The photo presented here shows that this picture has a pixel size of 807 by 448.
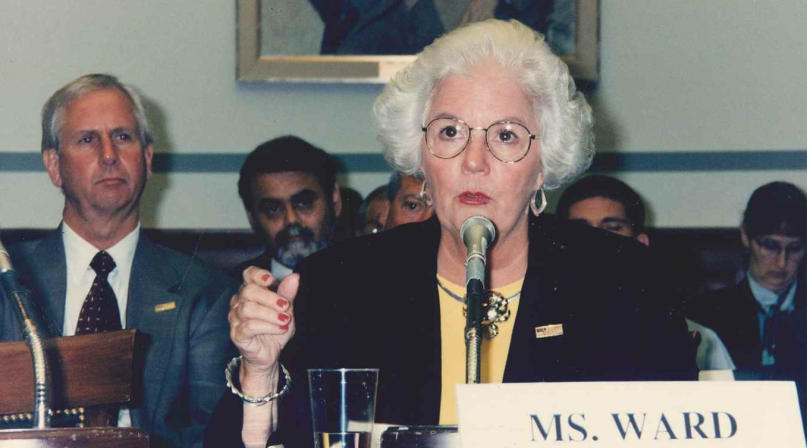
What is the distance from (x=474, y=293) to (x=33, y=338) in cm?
67

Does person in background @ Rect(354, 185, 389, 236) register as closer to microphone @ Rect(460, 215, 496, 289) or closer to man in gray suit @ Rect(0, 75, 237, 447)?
man in gray suit @ Rect(0, 75, 237, 447)

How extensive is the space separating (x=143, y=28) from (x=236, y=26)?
45cm

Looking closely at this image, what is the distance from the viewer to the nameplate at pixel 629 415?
45.0 inches

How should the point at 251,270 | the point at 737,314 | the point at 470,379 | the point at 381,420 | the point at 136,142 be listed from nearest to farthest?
the point at 470,379 < the point at 251,270 < the point at 381,420 < the point at 136,142 < the point at 737,314

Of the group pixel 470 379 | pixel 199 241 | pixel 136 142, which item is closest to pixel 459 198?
pixel 470 379

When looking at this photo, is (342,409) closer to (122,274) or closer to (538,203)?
(538,203)

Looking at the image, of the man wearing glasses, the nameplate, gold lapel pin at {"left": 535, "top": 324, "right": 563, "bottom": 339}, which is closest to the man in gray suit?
gold lapel pin at {"left": 535, "top": 324, "right": 563, "bottom": 339}

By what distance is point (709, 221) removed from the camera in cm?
462

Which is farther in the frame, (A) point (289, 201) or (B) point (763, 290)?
(B) point (763, 290)

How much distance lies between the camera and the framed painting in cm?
444

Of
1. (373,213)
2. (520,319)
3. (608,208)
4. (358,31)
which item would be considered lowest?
(520,319)

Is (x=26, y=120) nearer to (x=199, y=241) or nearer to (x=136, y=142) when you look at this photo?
(x=199, y=241)

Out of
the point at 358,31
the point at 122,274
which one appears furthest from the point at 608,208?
the point at 122,274

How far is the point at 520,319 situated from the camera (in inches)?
82.0
